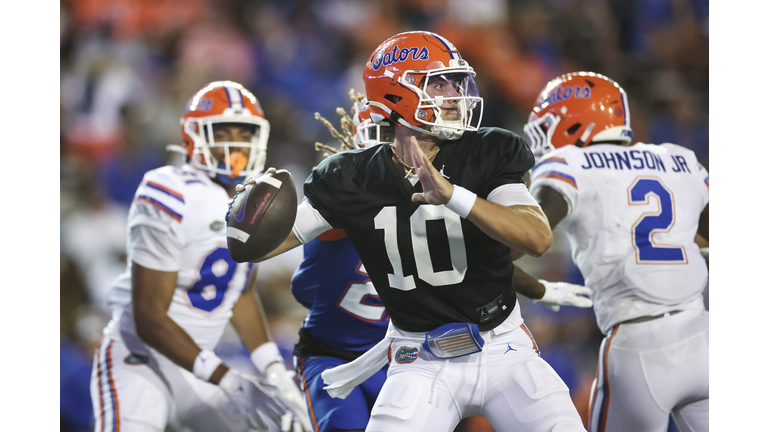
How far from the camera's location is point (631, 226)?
2227 mm

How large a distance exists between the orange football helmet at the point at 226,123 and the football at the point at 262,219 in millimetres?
1056

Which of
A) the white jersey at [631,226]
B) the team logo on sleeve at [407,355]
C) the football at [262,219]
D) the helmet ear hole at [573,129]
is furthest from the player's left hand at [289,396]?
the helmet ear hole at [573,129]

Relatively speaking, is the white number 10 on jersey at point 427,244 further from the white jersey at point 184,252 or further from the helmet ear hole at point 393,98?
the white jersey at point 184,252

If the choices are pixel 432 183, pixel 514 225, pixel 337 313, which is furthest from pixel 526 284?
pixel 432 183

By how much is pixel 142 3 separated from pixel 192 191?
2.37 m

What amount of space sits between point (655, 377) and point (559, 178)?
2.26 feet

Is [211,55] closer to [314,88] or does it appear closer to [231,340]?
[314,88]

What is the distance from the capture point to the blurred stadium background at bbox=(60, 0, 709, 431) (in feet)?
12.3

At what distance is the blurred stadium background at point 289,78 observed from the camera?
375 centimetres

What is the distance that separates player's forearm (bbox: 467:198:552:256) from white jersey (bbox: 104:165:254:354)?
133 centimetres

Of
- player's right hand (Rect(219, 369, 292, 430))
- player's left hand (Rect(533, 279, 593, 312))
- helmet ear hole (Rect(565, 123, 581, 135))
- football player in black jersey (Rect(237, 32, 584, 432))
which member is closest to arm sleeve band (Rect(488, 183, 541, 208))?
football player in black jersey (Rect(237, 32, 584, 432))

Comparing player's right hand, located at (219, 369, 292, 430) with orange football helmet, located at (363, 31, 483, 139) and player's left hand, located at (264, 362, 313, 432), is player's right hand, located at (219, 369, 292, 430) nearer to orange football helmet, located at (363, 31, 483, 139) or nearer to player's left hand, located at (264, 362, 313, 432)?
player's left hand, located at (264, 362, 313, 432)

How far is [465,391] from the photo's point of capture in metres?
1.49

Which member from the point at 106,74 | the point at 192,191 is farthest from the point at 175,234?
the point at 106,74
